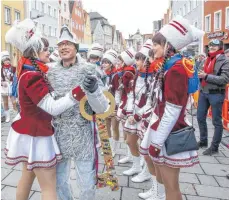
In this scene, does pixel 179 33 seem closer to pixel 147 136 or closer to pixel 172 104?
pixel 172 104

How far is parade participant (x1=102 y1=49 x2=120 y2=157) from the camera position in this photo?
489 cm

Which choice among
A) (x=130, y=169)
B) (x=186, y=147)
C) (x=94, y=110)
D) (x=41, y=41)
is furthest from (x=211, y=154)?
(x=41, y=41)

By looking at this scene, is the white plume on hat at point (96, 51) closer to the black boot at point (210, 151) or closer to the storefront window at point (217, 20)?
the black boot at point (210, 151)

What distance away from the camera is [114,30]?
9131 cm

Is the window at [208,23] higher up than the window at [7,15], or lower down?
lower down

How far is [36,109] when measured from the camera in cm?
231

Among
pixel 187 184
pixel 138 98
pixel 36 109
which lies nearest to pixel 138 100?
pixel 138 98

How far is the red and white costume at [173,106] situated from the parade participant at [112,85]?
2.44m

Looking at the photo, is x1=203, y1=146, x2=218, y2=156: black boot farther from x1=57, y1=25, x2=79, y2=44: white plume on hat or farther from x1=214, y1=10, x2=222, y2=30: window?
x1=214, y1=10, x2=222, y2=30: window

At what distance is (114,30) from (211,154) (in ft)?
295

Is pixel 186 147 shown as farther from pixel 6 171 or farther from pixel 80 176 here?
pixel 6 171

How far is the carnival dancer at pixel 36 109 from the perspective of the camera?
7.16 ft

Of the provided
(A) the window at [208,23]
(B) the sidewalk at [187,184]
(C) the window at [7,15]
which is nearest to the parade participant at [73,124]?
(B) the sidewalk at [187,184]

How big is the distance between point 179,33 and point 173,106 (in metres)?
0.66
